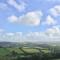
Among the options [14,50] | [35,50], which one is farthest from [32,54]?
[14,50]

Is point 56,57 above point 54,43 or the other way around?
the other way around

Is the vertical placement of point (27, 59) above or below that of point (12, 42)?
below

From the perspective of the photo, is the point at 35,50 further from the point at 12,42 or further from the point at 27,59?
the point at 12,42

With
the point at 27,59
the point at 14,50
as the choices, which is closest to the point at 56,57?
the point at 27,59

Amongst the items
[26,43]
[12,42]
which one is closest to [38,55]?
[26,43]

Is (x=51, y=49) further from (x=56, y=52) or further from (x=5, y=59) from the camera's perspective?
(x=5, y=59)

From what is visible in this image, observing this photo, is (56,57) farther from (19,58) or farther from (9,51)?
(9,51)

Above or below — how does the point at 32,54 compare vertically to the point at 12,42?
below
